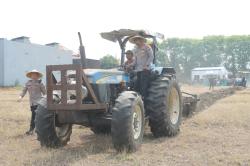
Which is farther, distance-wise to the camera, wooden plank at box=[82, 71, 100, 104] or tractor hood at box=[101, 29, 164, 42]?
tractor hood at box=[101, 29, 164, 42]

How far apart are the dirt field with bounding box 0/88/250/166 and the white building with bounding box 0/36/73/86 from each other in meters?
33.5

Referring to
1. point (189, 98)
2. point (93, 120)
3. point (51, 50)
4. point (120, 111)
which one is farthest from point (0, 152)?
point (51, 50)

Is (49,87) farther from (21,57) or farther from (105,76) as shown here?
(21,57)

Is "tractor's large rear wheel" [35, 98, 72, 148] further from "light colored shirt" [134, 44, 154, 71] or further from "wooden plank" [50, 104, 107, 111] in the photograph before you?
"light colored shirt" [134, 44, 154, 71]

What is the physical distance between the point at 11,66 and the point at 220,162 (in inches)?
1593

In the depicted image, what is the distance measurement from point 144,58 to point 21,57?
39.0m

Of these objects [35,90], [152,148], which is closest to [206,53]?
[35,90]

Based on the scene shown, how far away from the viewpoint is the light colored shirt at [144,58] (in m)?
9.04

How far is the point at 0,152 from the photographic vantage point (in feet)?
25.8

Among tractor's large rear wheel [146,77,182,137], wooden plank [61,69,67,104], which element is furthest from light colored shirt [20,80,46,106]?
wooden plank [61,69,67,104]

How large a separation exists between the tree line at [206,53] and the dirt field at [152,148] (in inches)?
3098

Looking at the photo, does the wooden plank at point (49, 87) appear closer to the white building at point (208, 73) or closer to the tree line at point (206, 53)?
the white building at point (208, 73)

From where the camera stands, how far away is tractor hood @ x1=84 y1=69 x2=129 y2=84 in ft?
26.8

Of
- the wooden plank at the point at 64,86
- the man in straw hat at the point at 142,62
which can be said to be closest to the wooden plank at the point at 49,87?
the wooden plank at the point at 64,86
